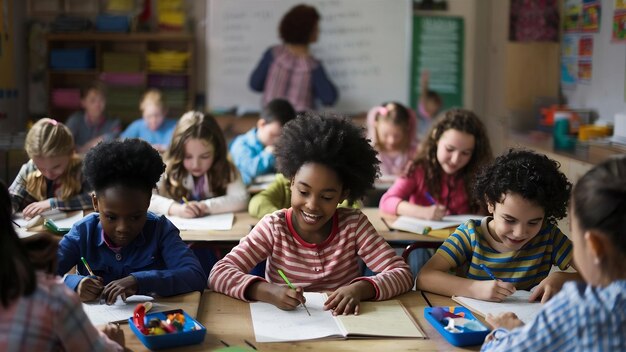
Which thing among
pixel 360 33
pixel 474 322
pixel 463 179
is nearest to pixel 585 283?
pixel 474 322

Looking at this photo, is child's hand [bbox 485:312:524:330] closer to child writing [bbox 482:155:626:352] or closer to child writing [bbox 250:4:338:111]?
child writing [bbox 482:155:626:352]

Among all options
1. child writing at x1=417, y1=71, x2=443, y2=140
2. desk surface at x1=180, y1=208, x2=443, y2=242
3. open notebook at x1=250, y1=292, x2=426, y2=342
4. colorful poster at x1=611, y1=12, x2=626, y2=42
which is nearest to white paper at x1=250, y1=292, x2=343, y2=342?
open notebook at x1=250, y1=292, x2=426, y2=342

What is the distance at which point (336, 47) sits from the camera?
6.68 meters

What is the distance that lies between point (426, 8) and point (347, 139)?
4754mm

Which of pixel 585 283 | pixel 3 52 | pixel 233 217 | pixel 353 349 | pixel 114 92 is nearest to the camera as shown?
pixel 585 283

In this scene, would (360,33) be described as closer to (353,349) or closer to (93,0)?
(93,0)

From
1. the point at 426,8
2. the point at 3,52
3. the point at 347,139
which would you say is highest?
the point at 426,8

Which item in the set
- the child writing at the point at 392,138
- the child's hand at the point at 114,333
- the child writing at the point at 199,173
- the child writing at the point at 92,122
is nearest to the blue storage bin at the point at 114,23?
the child writing at the point at 92,122

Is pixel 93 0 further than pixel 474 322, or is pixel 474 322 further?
pixel 93 0

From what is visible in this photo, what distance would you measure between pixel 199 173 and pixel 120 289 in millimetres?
1602

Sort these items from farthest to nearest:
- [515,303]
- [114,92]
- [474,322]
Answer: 1. [114,92]
2. [515,303]
3. [474,322]

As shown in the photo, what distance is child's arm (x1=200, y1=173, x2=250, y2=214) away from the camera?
332 cm

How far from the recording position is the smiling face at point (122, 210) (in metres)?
2.05

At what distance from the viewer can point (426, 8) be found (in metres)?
6.62
